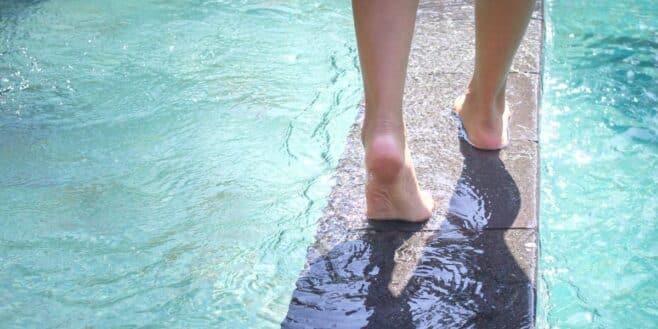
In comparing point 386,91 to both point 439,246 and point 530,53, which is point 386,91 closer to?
point 439,246

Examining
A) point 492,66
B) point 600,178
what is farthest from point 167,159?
point 600,178

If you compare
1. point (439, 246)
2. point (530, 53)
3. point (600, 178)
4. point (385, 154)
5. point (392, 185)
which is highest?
point (385, 154)

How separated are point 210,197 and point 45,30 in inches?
81.6

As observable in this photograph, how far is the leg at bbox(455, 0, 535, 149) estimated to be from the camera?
1.90m

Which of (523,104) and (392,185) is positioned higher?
(392,185)

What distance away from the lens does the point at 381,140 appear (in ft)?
5.38

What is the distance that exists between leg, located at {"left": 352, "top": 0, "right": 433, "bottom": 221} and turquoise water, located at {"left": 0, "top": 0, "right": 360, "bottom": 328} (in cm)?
32

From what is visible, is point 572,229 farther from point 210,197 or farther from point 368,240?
point 210,197

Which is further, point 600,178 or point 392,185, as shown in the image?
point 600,178

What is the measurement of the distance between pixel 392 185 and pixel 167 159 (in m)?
0.93

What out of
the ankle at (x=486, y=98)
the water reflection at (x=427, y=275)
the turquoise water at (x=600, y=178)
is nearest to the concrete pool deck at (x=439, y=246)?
the water reflection at (x=427, y=275)

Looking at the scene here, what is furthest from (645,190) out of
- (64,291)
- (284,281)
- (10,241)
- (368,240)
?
(10,241)

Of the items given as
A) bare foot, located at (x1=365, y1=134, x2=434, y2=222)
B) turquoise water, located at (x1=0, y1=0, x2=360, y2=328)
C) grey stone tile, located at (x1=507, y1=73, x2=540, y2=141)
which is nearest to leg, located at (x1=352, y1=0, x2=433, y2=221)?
bare foot, located at (x1=365, y1=134, x2=434, y2=222)

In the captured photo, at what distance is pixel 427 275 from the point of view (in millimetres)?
1645
